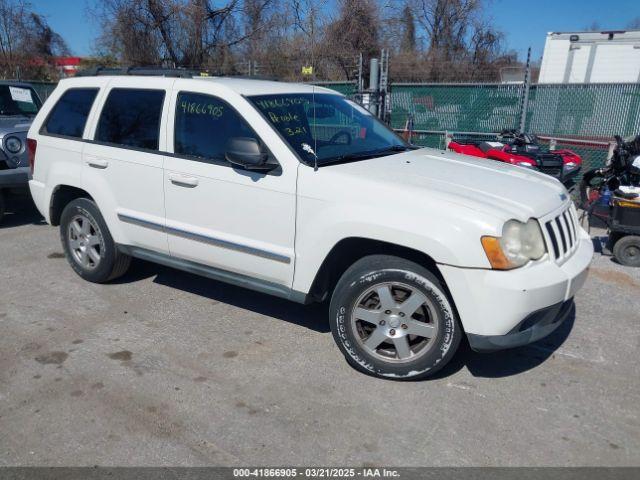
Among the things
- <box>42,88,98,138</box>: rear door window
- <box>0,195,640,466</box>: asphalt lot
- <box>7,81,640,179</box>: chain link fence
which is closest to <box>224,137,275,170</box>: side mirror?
<box>0,195,640,466</box>: asphalt lot

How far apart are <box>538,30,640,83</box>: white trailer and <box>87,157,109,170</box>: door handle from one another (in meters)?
17.7

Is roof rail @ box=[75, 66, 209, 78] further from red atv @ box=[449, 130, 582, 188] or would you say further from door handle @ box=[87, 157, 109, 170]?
red atv @ box=[449, 130, 582, 188]

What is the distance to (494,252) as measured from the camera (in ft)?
10.1

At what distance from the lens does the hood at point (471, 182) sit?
3.29 meters

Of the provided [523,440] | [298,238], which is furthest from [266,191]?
[523,440]

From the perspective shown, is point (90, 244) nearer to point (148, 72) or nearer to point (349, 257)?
point (148, 72)

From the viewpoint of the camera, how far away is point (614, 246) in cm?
600

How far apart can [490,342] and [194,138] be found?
254cm

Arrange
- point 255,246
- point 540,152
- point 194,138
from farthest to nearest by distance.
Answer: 1. point 540,152
2. point 194,138
3. point 255,246

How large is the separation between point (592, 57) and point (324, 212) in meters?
19.0

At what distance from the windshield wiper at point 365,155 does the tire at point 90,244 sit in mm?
2213

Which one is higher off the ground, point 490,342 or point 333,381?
point 490,342

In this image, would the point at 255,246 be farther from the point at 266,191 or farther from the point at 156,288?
the point at 156,288

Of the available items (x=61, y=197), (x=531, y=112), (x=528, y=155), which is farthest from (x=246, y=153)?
(x=531, y=112)
